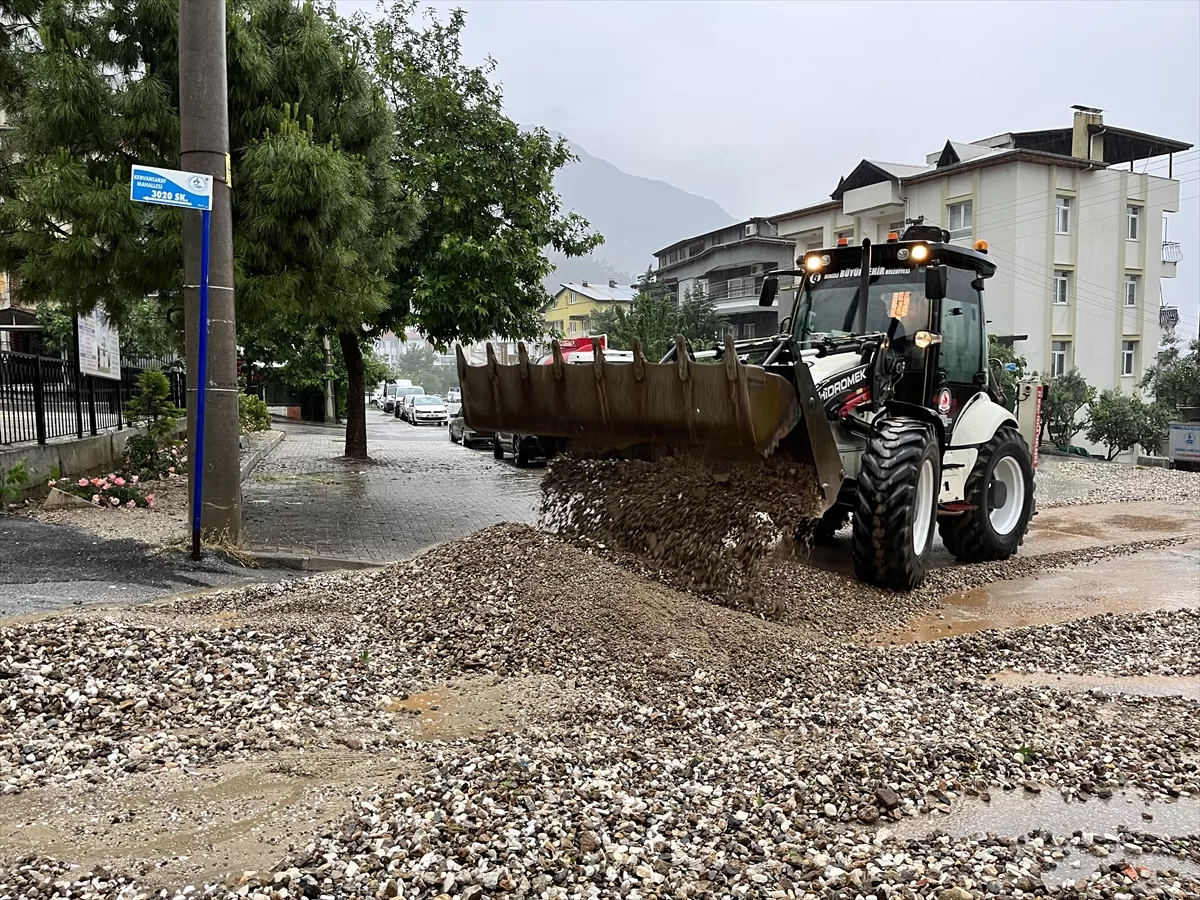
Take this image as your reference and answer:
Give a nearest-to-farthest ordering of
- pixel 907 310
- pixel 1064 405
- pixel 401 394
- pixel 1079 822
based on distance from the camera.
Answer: pixel 1079 822, pixel 907 310, pixel 1064 405, pixel 401 394

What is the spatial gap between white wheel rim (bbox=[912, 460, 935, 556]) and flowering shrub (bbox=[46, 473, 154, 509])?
25.4ft

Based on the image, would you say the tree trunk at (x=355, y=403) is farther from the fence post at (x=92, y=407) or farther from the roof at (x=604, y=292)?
the roof at (x=604, y=292)

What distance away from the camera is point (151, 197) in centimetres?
705

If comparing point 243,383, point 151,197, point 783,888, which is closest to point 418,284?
point 151,197

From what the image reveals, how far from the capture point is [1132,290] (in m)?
39.8

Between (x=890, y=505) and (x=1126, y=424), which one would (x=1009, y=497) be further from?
(x=1126, y=424)

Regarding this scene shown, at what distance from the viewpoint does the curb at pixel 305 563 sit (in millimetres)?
8000

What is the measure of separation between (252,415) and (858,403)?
856 inches

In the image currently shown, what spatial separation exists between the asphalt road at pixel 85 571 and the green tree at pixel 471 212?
26.6 feet

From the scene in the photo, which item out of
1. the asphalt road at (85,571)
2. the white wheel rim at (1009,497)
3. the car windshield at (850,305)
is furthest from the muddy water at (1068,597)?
the asphalt road at (85,571)

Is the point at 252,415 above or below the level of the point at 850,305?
below

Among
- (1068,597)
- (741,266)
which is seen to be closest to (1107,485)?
(1068,597)

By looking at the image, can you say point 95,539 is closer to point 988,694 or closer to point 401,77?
point 988,694

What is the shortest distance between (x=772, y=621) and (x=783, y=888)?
343cm
